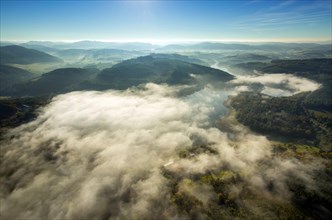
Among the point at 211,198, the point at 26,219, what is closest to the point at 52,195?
the point at 26,219

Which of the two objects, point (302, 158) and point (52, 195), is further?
point (302, 158)

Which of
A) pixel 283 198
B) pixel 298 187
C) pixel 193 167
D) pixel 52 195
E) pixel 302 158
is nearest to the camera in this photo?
pixel 283 198

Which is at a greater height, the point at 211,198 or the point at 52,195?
the point at 211,198

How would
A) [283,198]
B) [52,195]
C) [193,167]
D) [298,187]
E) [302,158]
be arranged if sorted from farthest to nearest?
[302,158] < [193,167] < [52,195] < [298,187] < [283,198]

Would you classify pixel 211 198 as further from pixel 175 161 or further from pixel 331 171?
pixel 331 171

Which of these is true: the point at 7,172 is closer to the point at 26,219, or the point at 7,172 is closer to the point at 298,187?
the point at 26,219

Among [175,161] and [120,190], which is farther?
[175,161]

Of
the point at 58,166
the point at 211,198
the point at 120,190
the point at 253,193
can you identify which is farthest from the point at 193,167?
the point at 58,166

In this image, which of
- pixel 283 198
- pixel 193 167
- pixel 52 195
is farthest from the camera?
pixel 193 167

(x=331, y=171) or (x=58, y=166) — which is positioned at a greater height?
(x=331, y=171)
